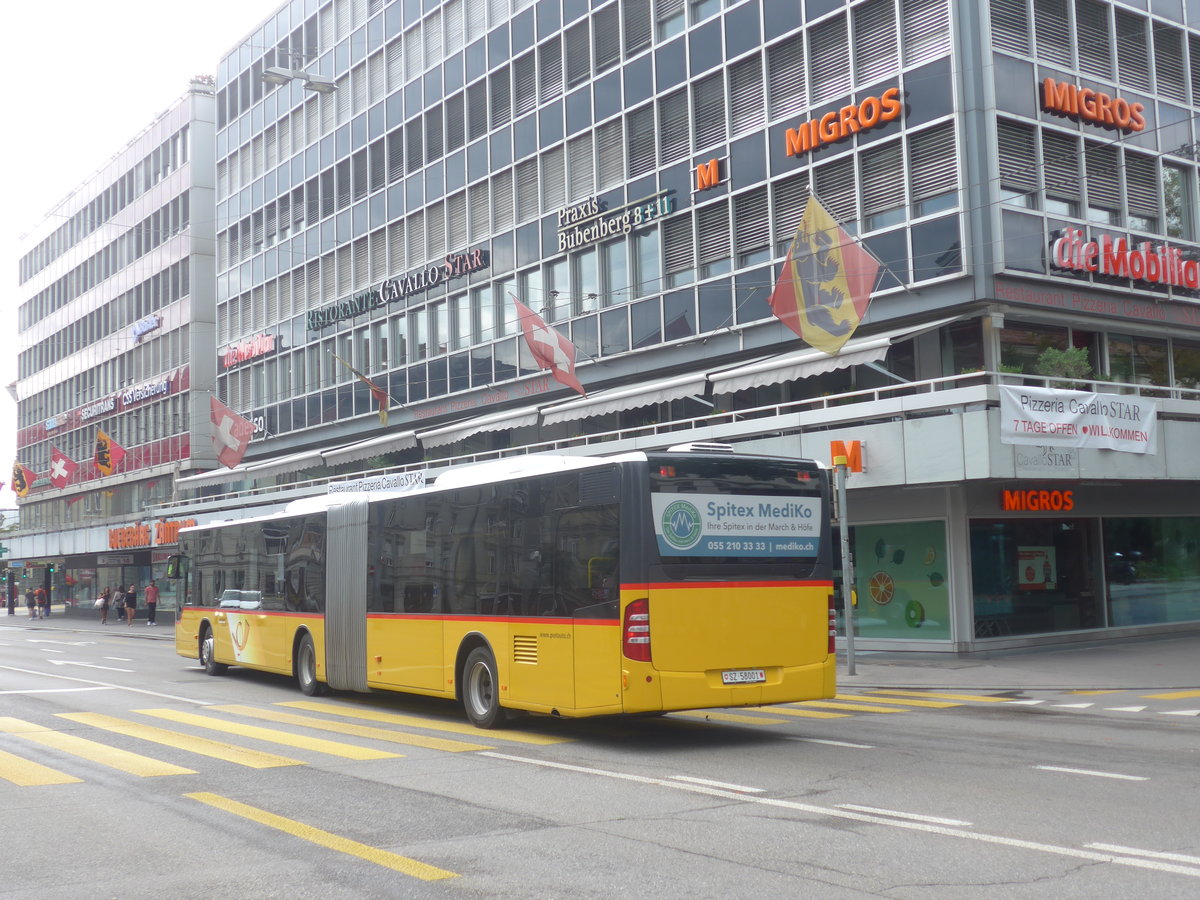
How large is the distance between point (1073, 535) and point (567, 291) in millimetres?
14452

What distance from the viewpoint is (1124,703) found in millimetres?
15828

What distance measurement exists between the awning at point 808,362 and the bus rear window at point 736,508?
1020cm

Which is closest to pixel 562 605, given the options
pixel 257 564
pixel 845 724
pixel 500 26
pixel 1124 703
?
pixel 845 724

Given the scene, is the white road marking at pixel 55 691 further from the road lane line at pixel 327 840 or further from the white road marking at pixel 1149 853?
the white road marking at pixel 1149 853

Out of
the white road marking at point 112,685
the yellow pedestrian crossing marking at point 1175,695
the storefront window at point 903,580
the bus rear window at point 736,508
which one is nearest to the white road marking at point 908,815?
the bus rear window at point 736,508

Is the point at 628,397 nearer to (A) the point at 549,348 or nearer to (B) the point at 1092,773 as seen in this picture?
(A) the point at 549,348

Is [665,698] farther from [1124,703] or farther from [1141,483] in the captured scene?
[1141,483]

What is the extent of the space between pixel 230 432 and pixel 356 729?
32578 mm

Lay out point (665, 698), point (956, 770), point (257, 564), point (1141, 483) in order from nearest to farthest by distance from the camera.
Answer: point (956, 770), point (665, 698), point (257, 564), point (1141, 483)

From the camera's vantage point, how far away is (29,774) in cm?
1104

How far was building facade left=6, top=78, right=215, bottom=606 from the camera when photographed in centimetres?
5791

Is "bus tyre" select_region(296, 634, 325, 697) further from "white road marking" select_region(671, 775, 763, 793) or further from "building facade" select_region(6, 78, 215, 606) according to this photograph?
"building facade" select_region(6, 78, 215, 606)

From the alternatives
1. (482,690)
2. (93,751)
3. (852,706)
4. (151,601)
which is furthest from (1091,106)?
(151,601)

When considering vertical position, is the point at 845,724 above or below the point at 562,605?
below
